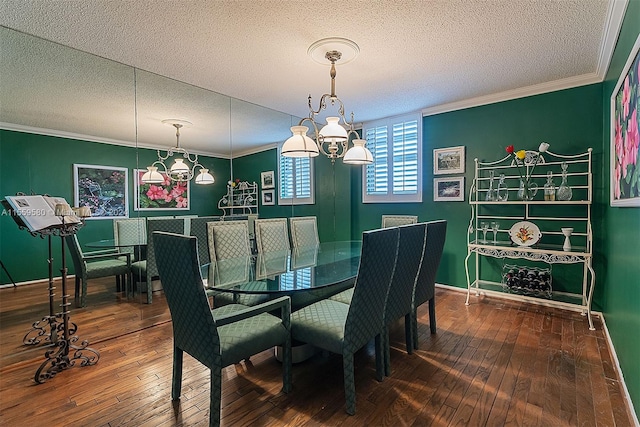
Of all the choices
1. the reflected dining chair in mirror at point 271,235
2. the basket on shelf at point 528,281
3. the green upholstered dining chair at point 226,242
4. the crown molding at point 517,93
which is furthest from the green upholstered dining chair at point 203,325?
the crown molding at point 517,93

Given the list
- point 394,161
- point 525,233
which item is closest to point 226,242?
point 394,161

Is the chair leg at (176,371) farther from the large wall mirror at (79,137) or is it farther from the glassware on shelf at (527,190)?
the glassware on shelf at (527,190)

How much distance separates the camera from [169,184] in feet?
10.8

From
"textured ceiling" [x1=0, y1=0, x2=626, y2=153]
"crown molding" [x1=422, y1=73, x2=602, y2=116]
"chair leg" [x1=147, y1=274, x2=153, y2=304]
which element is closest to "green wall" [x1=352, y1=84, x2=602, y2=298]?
"crown molding" [x1=422, y1=73, x2=602, y2=116]

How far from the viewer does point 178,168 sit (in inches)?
132

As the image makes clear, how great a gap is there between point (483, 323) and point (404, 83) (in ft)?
8.42

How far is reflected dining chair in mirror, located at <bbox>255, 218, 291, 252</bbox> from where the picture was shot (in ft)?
10.7

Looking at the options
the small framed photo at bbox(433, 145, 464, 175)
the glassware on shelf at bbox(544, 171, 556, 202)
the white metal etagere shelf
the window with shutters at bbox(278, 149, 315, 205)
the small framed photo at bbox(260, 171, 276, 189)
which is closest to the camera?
the white metal etagere shelf

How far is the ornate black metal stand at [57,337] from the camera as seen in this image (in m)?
2.11

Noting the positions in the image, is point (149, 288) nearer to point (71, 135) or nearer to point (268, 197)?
point (71, 135)

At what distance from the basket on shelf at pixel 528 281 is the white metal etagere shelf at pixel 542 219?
6 centimetres

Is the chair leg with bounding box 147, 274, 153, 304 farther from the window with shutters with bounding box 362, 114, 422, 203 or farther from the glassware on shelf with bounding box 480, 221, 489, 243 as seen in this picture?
the glassware on shelf with bounding box 480, 221, 489, 243

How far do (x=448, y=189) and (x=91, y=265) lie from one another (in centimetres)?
413

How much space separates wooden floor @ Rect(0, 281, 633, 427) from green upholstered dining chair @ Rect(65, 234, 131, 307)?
0.09m
